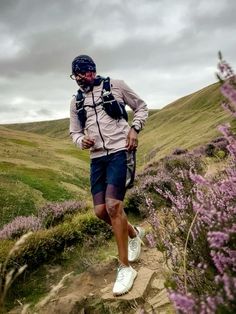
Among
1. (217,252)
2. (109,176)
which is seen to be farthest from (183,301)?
(109,176)

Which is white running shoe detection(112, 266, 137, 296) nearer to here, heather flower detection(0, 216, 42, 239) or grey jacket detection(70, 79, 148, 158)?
grey jacket detection(70, 79, 148, 158)

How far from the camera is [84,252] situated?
866 cm

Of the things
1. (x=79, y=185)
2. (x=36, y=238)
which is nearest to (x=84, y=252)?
(x=36, y=238)

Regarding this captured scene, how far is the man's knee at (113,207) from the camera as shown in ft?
20.5

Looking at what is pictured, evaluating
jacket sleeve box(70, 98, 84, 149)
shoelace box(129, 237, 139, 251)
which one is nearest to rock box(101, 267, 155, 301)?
shoelace box(129, 237, 139, 251)

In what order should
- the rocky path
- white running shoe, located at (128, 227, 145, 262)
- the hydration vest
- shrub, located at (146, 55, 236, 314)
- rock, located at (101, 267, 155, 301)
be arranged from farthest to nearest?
white running shoe, located at (128, 227, 145, 262) → the hydration vest → rock, located at (101, 267, 155, 301) → the rocky path → shrub, located at (146, 55, 236, 314)

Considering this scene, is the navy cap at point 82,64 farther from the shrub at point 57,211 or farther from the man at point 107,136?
the shrub at point 57,211

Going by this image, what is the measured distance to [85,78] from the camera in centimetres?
663

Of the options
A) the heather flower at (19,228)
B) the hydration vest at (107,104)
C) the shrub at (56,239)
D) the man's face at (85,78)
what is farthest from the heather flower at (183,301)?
the heather flower at (19,228)

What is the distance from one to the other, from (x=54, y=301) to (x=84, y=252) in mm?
2718

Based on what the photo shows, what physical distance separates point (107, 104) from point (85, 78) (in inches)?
19.3

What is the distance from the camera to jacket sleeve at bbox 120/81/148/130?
6805mm

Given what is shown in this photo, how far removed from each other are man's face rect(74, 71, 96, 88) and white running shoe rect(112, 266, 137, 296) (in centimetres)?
249

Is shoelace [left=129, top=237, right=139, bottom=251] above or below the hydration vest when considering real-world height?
below
